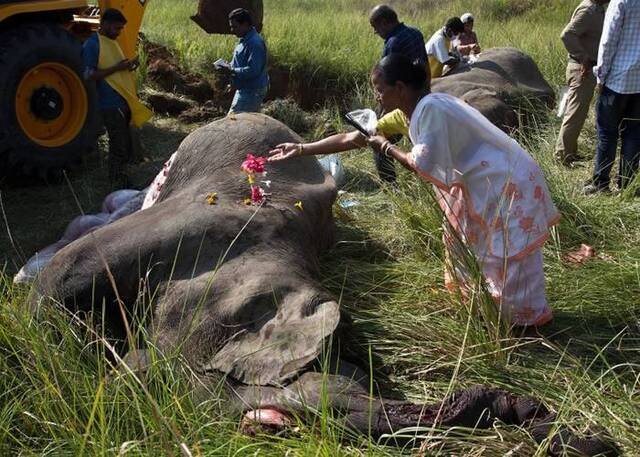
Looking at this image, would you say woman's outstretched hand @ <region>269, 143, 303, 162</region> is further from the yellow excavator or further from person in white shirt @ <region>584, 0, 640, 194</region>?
the yellow excavator

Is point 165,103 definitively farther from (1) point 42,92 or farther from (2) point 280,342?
(2) point 280,342

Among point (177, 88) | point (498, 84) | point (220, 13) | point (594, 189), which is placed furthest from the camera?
point (177, 88)

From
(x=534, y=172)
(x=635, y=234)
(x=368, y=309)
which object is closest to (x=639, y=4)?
(x=635, y=234)

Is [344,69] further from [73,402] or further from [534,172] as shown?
[73,402]

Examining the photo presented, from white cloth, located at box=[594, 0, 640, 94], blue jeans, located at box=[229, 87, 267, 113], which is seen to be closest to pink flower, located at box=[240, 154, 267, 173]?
blue jeans, located at box=[229, 87, 267, 113]

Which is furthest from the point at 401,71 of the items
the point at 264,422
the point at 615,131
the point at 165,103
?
the point at 165,103

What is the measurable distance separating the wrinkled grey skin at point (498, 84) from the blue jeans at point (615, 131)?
1078 millimetres

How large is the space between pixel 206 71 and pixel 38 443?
831cm

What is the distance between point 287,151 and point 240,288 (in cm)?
99

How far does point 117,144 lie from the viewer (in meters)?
6.55

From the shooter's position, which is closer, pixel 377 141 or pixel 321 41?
pixel 377 141

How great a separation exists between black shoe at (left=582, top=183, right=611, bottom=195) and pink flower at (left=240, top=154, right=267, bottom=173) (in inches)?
99.4

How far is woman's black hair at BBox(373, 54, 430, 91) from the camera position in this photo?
3590mm

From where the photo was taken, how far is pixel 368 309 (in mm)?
4125
